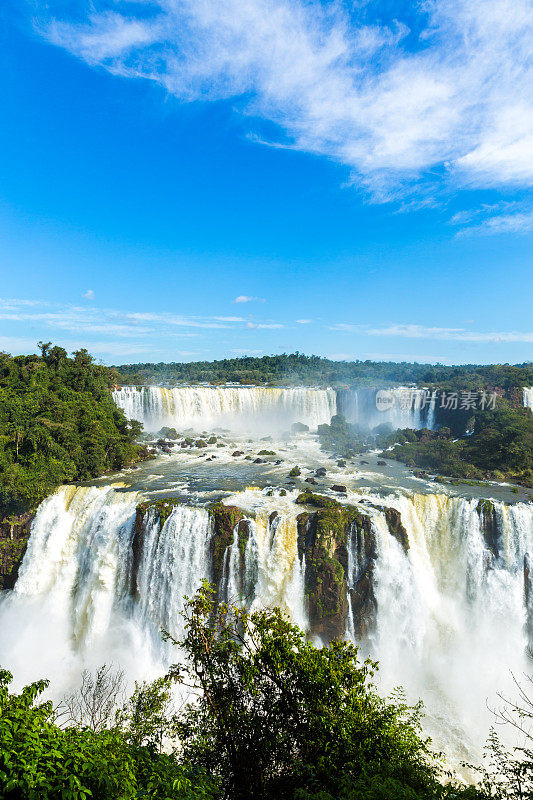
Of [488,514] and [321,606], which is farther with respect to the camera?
→ [488,514]

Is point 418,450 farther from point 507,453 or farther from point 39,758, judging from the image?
point 39,758

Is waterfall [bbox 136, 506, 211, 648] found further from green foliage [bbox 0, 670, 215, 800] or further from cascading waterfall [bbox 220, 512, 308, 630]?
green foliage [bbox 0, 670, 215, 800]

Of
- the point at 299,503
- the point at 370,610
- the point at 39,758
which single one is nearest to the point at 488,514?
the point at 370,610

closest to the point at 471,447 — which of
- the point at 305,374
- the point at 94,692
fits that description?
the point at 94,692

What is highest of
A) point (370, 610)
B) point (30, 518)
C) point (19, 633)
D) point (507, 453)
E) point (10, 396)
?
point (10, 396)

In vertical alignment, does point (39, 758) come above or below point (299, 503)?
above

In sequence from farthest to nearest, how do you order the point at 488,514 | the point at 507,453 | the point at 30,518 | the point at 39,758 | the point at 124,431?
the point at 124,431
the point at 507,453
the point at 30,518
the point at 488,514
the point at 39,758

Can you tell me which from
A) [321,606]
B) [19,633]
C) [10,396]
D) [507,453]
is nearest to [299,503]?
[321,606]

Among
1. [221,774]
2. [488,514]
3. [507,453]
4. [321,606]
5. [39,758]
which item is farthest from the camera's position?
[507,453]
